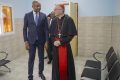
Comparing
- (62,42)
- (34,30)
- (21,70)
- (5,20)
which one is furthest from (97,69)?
(5,20)

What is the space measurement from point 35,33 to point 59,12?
0.72 m

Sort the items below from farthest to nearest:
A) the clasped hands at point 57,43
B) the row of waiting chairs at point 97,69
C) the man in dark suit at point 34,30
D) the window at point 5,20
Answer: the window at point 5,20 < the man in dark suit at point 34,30 < the clasped hands at point 57,43 < the row of waiting chairs at point 97,69

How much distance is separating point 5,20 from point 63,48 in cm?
278

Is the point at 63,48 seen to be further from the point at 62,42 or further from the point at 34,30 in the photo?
the point at 34,30

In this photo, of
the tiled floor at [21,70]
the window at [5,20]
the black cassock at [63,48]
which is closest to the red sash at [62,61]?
the black cassock at [63,48]

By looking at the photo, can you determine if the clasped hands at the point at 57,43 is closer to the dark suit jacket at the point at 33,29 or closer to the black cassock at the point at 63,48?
the black cassock at the point at 63,48

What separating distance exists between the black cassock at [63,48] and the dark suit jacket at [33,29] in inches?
16.6

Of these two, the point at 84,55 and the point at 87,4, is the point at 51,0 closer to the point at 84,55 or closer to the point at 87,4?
the point at 87,4

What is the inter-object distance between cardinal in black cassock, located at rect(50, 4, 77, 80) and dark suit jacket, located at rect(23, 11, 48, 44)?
419 millimetres

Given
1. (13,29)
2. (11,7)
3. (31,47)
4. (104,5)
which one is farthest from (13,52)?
(104,5)

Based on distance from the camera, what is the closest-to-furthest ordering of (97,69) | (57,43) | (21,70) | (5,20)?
(57,43) < (97,69) < (21,70) < (5,20)

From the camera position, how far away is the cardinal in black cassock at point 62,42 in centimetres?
288

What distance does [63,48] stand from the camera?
9.53 ft

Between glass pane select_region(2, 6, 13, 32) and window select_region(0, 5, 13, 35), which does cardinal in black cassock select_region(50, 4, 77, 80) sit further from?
glass pane select_region(2, 6, 13, 32)
